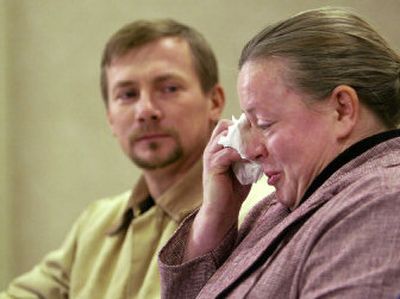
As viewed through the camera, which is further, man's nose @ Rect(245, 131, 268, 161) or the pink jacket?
man's nose @ Rect(245, 131, 268, 161)

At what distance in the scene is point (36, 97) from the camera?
249 centimetres

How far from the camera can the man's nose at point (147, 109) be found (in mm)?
1780

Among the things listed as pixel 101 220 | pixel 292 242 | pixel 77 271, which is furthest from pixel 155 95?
pixel 292 242

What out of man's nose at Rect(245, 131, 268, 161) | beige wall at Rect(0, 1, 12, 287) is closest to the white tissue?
man's nose at Rect(245, 131, 268, 161)

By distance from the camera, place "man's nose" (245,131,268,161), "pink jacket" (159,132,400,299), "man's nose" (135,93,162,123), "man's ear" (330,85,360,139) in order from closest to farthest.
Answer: "pink jacket" (159,132,400,299), "man's ear" (330,85,360,139), "man's nose" (245,131,268,161), "man's nose" (135,93,162,123)

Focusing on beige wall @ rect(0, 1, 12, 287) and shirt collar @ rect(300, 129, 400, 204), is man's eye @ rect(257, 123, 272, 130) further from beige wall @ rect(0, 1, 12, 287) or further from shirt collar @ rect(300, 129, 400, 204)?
beige wall @ rect(0, 1, 12, 287)

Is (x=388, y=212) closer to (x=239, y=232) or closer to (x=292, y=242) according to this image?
(x=292, y=242)

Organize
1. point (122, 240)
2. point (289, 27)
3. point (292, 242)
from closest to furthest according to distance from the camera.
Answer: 1. point (292, 242)
2. point (289, 27)
3. point (122, 240)

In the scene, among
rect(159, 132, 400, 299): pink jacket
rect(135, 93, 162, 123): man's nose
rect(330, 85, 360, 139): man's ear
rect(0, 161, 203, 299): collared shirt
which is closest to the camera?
rect(159, 132, 400, 299): pink jacket

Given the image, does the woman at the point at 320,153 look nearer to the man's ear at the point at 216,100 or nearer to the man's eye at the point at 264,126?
the man's eye at the point at 264,126

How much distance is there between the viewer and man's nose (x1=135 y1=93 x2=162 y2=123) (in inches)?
70.1

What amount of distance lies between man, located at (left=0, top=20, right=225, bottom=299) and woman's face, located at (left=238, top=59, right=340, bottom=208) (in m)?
0.63

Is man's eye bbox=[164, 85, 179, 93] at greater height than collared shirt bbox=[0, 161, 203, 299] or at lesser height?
greater

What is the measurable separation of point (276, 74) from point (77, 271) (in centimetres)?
102
